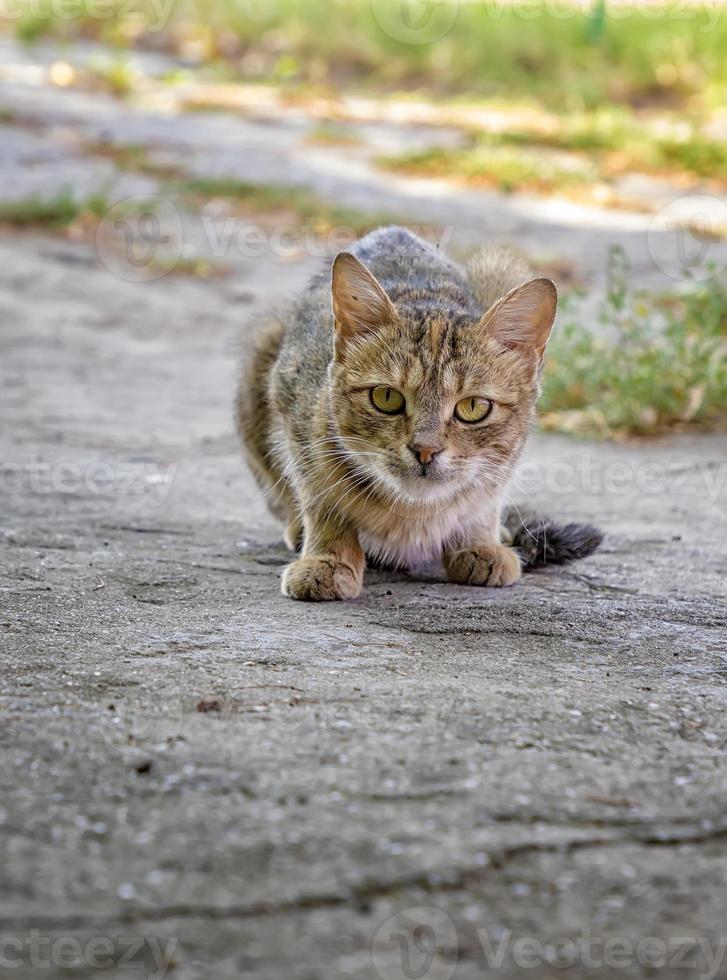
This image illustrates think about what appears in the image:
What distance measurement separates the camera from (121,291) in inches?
334

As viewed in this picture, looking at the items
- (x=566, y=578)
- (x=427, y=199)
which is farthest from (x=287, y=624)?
(x=427, y=199)

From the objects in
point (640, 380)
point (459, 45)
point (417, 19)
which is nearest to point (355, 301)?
point (640, 380)

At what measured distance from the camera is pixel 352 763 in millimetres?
2189

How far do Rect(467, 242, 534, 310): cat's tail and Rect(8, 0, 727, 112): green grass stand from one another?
825cm

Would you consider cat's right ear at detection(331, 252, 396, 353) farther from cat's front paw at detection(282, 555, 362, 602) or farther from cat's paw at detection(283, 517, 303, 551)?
cat's paw at detection(283, 517, 303, 551)

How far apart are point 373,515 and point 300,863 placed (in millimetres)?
1770

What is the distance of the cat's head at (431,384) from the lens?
3301mm
